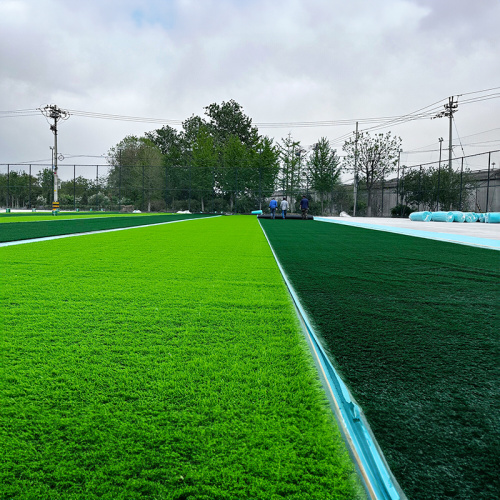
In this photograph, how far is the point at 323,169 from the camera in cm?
3791

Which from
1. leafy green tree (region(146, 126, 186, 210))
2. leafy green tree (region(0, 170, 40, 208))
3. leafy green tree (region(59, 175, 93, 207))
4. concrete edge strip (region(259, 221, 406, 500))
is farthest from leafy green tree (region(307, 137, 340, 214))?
concrete edge strip (region(259, 221, 406, 500))

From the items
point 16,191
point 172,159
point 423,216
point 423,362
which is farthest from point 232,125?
point 423,362

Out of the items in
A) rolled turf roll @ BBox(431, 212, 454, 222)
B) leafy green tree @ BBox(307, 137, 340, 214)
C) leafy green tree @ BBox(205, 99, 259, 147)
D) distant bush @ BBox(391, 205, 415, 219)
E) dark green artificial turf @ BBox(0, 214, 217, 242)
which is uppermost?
leafy green tree @ BBox(205, 99, 259, 147)

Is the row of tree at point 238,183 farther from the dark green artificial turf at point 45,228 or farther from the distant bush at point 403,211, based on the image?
the dark green artificial turf at point 45,228

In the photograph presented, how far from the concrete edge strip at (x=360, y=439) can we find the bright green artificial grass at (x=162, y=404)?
38 mm

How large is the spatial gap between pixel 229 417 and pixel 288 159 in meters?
42.3

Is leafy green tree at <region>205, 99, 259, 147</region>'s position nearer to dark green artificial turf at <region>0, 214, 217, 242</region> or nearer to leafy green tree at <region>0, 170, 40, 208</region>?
leafy green tree at <region>0, 170, 40, 208</region>

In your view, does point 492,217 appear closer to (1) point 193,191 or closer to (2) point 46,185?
(1) point 193,191

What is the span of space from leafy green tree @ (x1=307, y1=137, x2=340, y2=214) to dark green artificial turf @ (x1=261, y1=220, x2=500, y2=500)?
3308 centimetres

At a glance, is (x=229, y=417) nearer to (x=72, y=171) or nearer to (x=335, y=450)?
(x=335, y=450)

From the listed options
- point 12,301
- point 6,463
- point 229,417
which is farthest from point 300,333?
point 12,301

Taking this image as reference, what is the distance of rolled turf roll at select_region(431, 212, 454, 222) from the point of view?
18562 mm

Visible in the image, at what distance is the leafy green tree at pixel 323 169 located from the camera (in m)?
36.9

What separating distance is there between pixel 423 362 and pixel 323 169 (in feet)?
123
